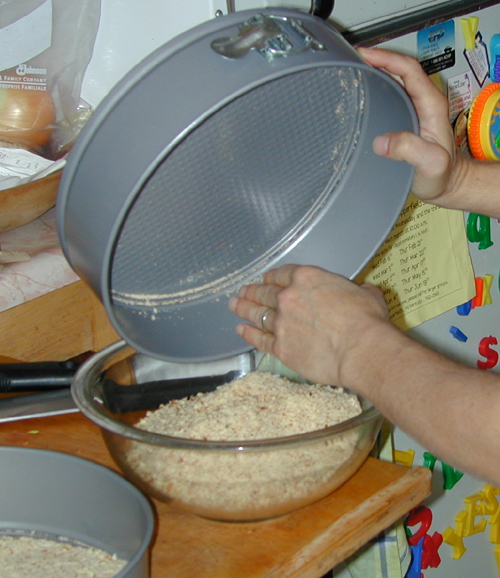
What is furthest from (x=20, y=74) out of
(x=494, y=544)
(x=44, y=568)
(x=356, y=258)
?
(x=494, y=544)

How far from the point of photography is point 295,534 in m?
0.59

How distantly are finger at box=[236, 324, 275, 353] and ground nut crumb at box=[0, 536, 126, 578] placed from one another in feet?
0.70

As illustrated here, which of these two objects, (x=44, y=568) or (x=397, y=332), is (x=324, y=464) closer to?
(x=397, y=332)

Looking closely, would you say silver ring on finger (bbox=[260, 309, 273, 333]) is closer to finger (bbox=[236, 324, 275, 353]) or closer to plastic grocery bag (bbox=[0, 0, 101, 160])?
finger (bbox=[236, 324, 275, 353])

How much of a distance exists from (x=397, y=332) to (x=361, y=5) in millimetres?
516

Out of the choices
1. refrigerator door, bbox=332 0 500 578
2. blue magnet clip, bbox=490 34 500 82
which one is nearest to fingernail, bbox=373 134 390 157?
refrigerator door, bbox=332 0 500 578

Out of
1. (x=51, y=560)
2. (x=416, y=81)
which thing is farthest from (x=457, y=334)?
(x=51, y=560)

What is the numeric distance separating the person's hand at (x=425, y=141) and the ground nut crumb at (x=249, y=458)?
230 millimetres

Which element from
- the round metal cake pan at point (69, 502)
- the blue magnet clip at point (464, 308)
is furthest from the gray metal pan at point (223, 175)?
the blue magnet clip at point (464, 308)

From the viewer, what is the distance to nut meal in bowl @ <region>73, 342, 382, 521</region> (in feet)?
1.87

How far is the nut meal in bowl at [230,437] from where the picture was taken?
0.57m

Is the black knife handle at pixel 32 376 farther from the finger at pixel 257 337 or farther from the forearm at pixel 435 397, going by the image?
the forearm at pixel 435 397

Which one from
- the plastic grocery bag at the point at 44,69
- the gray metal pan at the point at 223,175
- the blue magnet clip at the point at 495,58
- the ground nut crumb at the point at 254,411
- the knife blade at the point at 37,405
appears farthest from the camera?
the blue magnet clip at the point at 495,58

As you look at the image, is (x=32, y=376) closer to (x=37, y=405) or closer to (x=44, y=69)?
(x=37, y=405)
